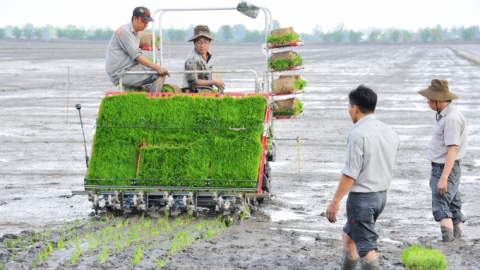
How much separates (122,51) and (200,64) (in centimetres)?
112

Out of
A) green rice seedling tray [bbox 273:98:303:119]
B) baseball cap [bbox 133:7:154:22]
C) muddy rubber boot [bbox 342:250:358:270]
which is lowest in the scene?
muddy rubber boot [bbox 342:250:358:270]

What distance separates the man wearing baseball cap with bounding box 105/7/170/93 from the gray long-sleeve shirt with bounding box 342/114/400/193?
161 inches

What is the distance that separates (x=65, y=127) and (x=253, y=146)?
10.6 metres

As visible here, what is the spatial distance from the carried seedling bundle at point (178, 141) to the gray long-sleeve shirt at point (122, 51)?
1.56ft

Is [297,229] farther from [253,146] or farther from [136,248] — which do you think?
[136,248]

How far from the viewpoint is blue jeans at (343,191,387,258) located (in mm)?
6395

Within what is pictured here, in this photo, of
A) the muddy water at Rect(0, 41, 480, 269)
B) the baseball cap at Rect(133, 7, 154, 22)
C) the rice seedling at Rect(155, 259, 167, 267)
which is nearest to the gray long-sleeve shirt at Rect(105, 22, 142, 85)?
the baseball cap at Rect(133, 7, 154, 22)

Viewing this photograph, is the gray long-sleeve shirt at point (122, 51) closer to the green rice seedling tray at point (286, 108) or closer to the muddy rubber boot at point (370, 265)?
the green rice seedling tray at point (286, 108)

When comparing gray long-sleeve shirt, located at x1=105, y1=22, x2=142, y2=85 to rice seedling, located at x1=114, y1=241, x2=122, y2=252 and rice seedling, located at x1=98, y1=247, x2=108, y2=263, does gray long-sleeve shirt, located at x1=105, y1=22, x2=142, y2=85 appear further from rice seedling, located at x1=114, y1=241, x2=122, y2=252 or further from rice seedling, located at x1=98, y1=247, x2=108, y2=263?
rice seedling, located at x1=98, y1=247, x2=108, y2=263

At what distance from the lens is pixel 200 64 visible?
10.5 meters

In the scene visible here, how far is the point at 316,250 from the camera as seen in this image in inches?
318

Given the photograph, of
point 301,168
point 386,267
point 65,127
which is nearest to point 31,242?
point 386,267

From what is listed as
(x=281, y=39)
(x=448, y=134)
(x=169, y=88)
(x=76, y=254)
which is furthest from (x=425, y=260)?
(x=281, y=39)

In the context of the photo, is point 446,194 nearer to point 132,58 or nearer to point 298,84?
point 132,58
